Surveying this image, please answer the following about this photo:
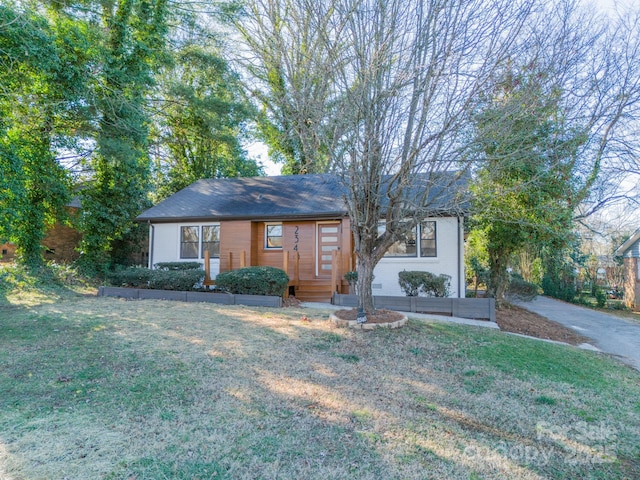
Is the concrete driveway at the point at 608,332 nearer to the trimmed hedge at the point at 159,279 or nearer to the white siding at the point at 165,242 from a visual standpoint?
the trimmed hedge at the point at 159,279

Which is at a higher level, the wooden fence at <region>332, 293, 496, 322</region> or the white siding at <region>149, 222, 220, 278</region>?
the white siding at <region>149, 222, 220, 278</region>

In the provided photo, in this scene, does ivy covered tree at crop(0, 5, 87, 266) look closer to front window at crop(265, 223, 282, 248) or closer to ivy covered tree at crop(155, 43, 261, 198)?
ivy covered tree at crop(155, 43, 261, 198)

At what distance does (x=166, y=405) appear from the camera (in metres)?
3.61

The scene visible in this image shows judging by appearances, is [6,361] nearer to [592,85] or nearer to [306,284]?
[306,284]

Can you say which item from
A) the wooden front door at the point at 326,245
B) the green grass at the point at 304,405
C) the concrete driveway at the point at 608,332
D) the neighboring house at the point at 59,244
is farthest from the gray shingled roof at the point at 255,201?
the concrete driveway at the point at 608,332

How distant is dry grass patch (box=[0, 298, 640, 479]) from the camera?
273cm

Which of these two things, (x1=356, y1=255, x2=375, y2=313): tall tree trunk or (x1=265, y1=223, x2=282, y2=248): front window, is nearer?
(x1=356, y1=255, x2=375, y2=313): tall tree trunk

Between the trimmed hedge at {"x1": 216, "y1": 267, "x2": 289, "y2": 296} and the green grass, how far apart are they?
8.96 feet

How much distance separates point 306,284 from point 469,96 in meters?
7.24

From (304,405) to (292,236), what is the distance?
8617mm

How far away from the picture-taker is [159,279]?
1041 cm

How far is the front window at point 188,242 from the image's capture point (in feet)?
43.4

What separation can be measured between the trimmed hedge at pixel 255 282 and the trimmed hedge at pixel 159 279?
116 centimetres

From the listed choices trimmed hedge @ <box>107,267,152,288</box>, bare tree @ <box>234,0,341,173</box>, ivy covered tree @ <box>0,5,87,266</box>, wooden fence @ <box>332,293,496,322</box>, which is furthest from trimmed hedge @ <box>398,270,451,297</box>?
ivy covered tree @ <box>0,5,87,266</box>
